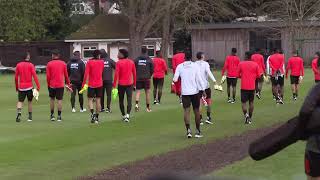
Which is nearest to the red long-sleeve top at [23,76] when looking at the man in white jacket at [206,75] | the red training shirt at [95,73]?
the red training shirt at [95,73]

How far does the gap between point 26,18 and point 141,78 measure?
4358cm

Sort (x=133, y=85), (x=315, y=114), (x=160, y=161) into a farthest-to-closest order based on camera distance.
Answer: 1. (x=133, y=85)
2. (x=160, y=161)
3. (x=315, y=114)

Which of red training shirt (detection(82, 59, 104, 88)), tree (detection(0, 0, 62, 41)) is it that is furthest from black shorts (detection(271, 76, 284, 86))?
tree (detection(0, 0, 62, 41))

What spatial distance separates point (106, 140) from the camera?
1580 cm

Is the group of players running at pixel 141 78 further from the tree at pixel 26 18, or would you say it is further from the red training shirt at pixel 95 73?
the tree at pixel 26 18

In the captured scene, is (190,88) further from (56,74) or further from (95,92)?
(56,74)

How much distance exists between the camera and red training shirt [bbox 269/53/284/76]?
2494cm

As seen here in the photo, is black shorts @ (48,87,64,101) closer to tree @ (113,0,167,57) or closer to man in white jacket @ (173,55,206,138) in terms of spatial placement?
man in white jacket @ (173,55,206,138)

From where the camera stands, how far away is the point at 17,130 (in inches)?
706

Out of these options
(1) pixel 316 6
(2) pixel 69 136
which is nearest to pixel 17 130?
(2) pixel 69 136

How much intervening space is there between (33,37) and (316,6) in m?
26.8

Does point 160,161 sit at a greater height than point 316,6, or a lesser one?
lesser

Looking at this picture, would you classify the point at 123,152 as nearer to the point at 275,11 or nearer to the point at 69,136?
the point at 69,136

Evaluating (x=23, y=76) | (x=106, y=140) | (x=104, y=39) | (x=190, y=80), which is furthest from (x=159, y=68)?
(x=104, y=39)
